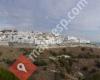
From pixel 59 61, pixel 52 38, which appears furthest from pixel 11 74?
pixel 52 38

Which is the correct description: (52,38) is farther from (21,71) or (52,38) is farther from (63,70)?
(21,71)

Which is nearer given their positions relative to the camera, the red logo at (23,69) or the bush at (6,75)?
the red logo at (23,69)

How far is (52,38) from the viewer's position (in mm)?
78062

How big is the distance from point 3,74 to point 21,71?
0.65 meters

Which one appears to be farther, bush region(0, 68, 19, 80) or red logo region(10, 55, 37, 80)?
bush region(0, 68, 19, 80)

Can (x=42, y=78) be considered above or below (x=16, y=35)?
below

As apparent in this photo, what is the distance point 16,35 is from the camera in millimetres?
87688

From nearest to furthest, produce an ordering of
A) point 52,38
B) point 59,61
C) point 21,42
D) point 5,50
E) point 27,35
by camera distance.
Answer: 1. point 59,61
2. point 5,50
3. point 52,38
4. point 21,42
5. point 27,35

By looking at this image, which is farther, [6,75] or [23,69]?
[6,75]

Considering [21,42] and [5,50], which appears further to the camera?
[21,42]

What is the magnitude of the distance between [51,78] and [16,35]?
65.2m

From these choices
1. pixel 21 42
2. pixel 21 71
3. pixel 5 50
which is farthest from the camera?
pixel 21 42

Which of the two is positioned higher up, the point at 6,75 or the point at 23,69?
the point at 23,69

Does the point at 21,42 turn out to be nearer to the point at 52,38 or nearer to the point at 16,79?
the point at 52,38
